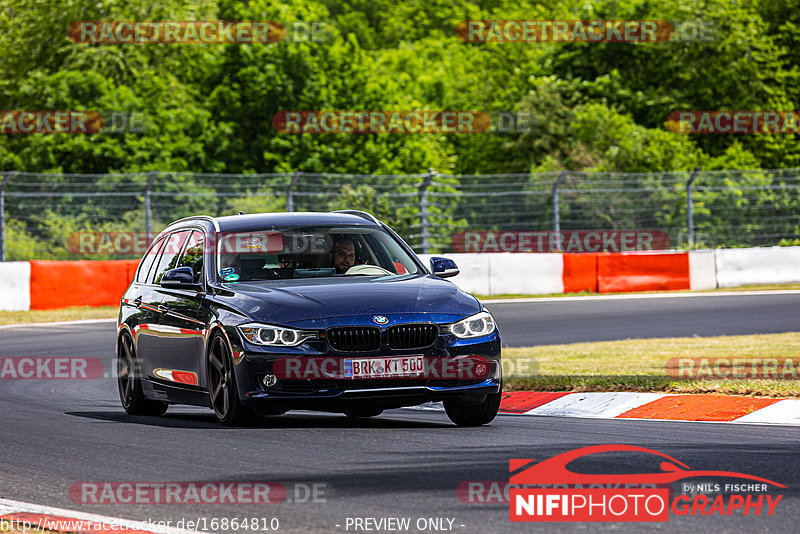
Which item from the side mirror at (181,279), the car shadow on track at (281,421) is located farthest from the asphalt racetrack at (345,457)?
the side mirror at (181,279)

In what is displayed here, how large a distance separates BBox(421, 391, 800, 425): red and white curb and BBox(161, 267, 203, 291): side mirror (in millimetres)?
2368

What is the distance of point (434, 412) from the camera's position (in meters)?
10.6

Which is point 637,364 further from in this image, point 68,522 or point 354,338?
point 68,522

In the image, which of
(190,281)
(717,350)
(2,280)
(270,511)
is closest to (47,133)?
(2,280)

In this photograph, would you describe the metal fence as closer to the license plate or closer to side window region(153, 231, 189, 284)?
side window region(153, 231, 189, 284)

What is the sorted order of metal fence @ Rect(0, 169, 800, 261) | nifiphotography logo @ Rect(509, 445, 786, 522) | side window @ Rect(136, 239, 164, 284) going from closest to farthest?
1. nifiphotography logo @ Rect(509, 445, 786, 522)
2. side window @ Rect(136, 239, 164, 284)
3. metal fence @ Rect(0, 169, 800, 261)

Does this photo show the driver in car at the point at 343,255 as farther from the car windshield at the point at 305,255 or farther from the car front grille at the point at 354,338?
the car front grille at the point at 354,338

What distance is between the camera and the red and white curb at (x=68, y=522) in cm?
566

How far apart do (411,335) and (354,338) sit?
368mm

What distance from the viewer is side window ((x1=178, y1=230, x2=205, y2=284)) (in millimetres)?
9927

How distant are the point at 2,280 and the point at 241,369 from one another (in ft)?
52.9

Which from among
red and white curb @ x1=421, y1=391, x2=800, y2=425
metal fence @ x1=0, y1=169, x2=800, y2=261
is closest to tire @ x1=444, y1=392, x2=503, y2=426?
red and white curb @ x1=421, y1=391, x2=800, y2=425

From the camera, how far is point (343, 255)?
987 cm

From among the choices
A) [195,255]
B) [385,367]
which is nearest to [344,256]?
[195,255]
